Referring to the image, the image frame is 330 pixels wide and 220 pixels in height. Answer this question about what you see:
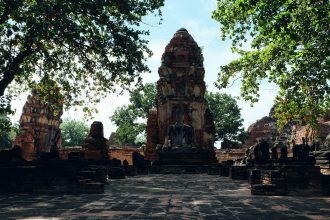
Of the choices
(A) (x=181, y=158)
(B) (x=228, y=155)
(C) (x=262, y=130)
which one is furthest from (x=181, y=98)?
(C) (x=262, y=130)

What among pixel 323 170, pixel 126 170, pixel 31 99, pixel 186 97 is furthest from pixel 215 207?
pixel 31 99

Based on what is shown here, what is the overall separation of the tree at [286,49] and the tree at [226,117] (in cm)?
3046

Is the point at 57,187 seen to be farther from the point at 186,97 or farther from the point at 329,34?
the point at 186,97

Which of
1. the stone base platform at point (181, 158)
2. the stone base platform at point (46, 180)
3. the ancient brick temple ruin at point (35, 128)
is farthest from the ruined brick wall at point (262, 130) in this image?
the stone base platform at point (46, 180)

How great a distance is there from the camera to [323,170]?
9.95m

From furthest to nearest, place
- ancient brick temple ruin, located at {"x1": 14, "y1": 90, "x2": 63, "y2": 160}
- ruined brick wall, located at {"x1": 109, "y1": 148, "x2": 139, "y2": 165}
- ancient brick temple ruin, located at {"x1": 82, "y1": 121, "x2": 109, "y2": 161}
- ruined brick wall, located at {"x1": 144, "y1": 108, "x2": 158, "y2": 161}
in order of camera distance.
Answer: ancient brick temple ruin, located at {"x1": 14, "y1": 90, "x2": 63, "y2": 160} < ruined brick wall, located at {"x1": 109, "y1": 148, "x2": 139, "y2": 165} < ruined brick wall, located at {"x1": 144, "y1": 108, "x2": 158, "y2": 161} < ancient brick temple ruin, located at {"x1": 82, "y1": 121, "x2": 109, "y2": 161}

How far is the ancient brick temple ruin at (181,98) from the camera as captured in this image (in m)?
30.3

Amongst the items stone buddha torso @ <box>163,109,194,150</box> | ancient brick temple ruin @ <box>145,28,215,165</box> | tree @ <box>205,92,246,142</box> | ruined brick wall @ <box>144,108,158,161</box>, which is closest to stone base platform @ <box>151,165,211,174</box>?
stone buddha torso @ <box>163,109,194,150</box>

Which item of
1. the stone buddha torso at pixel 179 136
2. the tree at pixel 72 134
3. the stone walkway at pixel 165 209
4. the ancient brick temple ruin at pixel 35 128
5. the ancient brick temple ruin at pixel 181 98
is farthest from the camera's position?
the tree at pixel 72 134

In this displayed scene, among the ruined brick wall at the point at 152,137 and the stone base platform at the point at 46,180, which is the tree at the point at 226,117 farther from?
the stone base platform at the point at 46,180

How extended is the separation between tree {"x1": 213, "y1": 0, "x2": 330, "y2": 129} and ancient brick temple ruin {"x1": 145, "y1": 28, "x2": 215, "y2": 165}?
650 inches

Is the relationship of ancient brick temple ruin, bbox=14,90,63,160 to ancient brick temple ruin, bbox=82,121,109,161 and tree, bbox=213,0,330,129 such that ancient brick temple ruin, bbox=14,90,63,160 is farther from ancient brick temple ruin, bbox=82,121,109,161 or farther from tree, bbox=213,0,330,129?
tree, bbox=213,0,330,129

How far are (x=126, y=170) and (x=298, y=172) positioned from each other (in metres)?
10.7

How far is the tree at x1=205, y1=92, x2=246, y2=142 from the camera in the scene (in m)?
44.6
